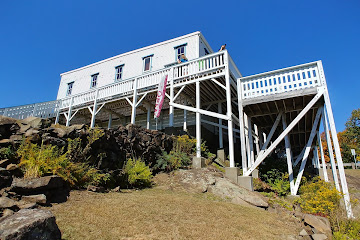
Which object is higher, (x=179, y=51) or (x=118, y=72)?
(x=179, y=51)

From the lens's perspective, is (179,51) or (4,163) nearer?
(4,163)

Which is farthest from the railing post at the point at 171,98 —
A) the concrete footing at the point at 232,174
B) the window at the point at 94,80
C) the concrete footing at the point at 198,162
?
the window at the point at 94,80

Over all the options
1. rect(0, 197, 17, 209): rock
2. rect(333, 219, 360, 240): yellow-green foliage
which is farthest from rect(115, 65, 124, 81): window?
rect(333, 219, 360, 240): yellow-green foliage

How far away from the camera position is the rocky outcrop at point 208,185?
6.50 m

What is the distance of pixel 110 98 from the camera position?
15.1m

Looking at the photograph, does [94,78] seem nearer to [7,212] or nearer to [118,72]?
[118,72]

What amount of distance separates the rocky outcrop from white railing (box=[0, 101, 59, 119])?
11.7 metres

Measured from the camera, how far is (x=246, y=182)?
8.00 meters

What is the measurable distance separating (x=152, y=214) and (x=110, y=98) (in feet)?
39.7

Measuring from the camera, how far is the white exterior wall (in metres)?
15.6

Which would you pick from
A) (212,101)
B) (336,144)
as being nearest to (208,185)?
(336,144)

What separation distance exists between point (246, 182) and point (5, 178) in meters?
7.03

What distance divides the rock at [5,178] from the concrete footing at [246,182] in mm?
6877

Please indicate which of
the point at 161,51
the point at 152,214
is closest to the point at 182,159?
the point at 152,214
